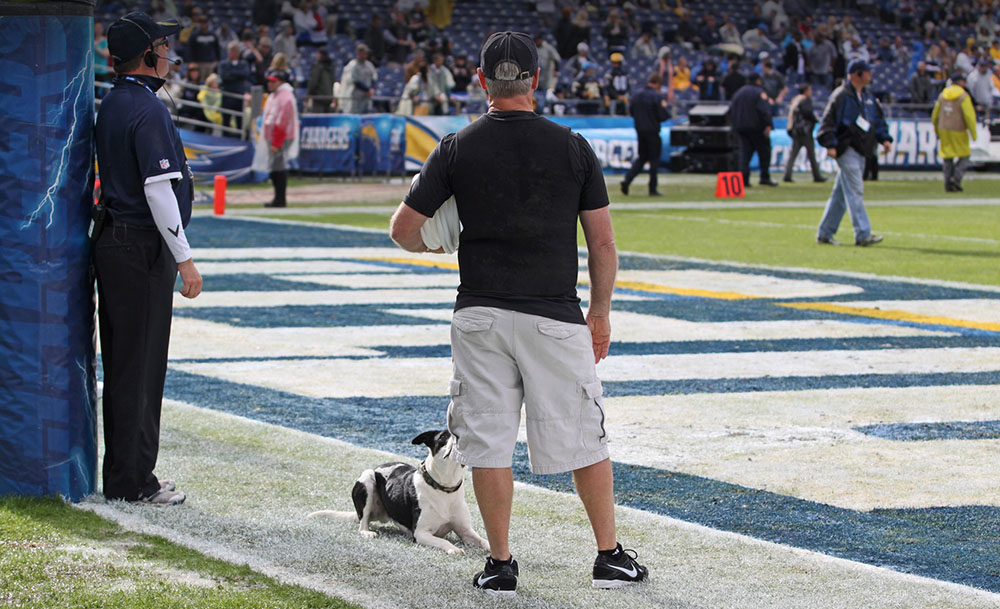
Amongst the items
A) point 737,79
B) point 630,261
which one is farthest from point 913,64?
point 630,261

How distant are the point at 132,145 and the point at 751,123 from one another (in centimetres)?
2315

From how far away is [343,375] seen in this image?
870 cm

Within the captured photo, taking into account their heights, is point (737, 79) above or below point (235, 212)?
above

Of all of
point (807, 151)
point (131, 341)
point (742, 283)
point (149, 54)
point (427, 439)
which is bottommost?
point (742, 283)

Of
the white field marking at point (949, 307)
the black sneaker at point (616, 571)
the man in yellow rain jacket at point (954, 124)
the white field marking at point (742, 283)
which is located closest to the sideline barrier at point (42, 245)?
the black sneaker at point (616, 571)

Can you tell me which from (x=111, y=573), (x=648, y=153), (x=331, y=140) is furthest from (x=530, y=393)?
(x=331, y=140)

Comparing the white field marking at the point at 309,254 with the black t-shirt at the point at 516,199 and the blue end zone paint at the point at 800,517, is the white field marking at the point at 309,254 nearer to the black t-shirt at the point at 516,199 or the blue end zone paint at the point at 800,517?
the blue end zone paint at the point at 800,517

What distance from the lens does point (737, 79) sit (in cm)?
3203

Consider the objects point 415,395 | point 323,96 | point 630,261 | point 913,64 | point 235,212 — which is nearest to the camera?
point 415,395

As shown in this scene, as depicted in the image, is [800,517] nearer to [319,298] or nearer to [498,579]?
[498,579]

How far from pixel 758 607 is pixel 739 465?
2.05m

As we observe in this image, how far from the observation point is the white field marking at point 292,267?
14414 mm

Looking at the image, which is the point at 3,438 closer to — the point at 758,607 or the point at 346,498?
the point at 346,498

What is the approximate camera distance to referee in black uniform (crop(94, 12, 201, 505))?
217 inches
